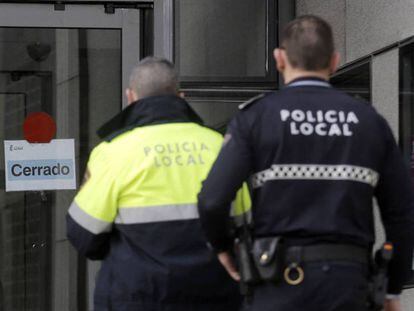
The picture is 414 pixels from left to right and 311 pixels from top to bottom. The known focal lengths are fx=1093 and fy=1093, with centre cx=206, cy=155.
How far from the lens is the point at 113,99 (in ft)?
25.7

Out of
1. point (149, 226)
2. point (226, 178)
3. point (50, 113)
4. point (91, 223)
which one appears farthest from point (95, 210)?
point (50, 113)

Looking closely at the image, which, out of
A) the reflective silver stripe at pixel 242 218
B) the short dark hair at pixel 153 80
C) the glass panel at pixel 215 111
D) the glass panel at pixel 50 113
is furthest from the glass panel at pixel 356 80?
the reflective silver stripe at pixel 242 218

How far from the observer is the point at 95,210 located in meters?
4.27

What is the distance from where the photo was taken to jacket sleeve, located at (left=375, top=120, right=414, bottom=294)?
388cm

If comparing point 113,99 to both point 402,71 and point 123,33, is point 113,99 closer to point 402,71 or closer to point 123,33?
point 123,33

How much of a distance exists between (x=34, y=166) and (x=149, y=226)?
3516 mm

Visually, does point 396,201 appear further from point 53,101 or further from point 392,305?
point 53,101

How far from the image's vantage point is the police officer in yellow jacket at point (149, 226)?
14.0 ft

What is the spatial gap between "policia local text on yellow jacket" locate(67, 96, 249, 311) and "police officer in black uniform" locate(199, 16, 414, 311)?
1.48 ft

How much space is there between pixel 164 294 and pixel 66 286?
3.58 meters

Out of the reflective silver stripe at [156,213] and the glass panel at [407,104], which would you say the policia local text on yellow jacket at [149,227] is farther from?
the glass panel at [407,104]

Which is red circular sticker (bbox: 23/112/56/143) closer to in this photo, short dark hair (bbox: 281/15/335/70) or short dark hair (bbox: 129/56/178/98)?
short dark hair (bbox: 129/56/178/98)

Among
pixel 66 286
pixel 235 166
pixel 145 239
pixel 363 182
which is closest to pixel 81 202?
pixel 145 239

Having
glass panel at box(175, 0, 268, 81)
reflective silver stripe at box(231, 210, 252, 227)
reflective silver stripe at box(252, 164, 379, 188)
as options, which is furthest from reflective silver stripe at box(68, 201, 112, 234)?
glass panel at box(175, 0, 268, 81)
